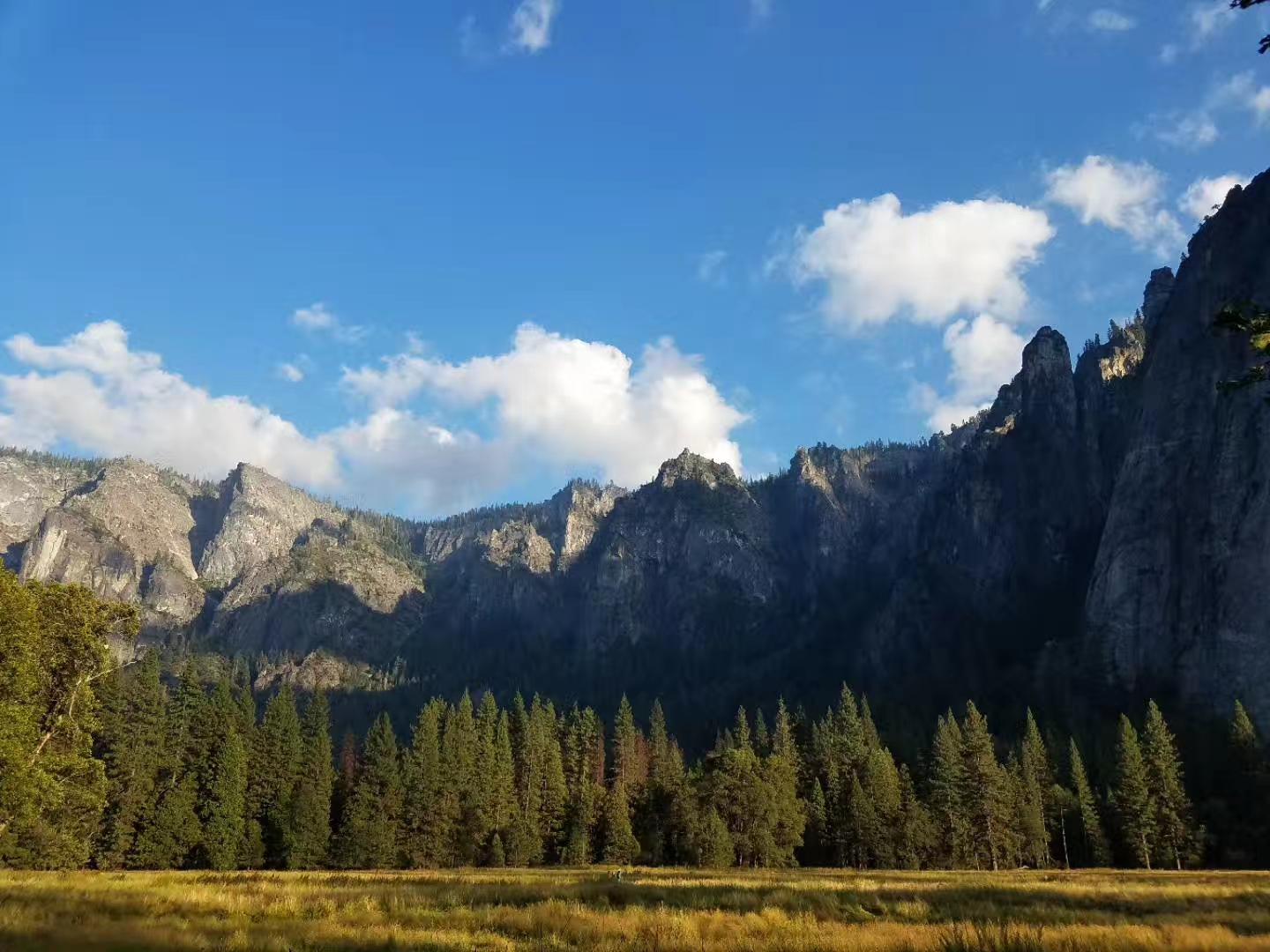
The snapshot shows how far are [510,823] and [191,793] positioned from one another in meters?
28.8

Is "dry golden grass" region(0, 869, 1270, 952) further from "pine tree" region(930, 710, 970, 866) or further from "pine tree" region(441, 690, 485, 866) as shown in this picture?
"pine tree" region(930, 710, 970, 866)

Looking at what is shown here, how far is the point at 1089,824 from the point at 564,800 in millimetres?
52205

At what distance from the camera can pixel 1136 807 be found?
77000 millimetres

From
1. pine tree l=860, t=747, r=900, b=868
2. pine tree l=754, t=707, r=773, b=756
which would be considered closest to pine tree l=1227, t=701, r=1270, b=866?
pine tree l=860, t=747, r=900, b=868

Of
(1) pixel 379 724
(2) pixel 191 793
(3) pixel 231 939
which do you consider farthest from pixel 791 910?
(1) pixel 379 724

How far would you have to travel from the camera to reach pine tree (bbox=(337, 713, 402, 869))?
231 feet

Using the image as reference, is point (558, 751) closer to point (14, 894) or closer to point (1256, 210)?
point (14, 894)

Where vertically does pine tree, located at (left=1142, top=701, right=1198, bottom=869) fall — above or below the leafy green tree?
below

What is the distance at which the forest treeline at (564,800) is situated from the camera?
6469 cm

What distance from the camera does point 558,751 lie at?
91000mm

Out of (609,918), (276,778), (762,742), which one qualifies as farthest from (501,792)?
(609,918)

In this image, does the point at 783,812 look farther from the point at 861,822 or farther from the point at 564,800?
the point at 564,800

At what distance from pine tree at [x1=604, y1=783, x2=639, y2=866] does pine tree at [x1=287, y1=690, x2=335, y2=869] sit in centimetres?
2624

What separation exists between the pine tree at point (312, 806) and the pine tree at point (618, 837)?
26.2m
